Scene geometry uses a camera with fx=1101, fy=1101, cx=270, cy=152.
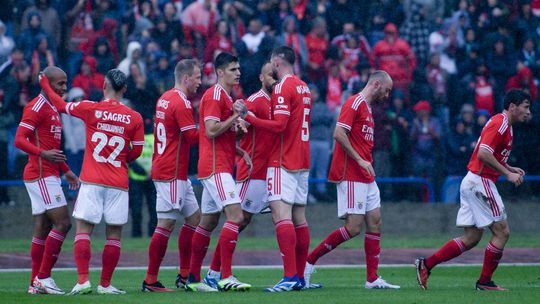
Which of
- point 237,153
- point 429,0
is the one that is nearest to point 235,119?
point 237,153

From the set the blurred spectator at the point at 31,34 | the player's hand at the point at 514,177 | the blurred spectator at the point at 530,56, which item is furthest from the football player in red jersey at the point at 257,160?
the blurred spectator at the point at 530,56

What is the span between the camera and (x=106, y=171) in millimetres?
12438

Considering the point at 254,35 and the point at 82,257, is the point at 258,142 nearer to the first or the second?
the point at 82,257

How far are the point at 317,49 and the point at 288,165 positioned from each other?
11.7 meters

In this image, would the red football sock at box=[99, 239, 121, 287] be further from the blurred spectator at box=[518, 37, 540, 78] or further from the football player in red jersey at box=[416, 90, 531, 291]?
the blurred spectator at box=[518, 37, 540, 78]

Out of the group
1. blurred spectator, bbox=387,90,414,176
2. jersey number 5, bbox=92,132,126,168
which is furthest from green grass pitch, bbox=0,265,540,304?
blurred spectator, bbox=387,90,414,176

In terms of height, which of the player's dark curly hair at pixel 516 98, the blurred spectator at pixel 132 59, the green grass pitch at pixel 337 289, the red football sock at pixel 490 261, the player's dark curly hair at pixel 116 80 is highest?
the blurred spectator at pixel 132 59

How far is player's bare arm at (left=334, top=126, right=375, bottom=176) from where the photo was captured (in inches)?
519

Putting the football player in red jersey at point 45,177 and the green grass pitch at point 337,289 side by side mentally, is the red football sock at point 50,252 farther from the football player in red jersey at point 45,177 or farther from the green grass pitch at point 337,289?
the green grass pitch at point 337,289

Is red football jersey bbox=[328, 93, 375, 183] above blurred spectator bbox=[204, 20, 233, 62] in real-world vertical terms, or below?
below

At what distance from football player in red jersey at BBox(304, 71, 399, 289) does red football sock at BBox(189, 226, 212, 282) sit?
1392 mm

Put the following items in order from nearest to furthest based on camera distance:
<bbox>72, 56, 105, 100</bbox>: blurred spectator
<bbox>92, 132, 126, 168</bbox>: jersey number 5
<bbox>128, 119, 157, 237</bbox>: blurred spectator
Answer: <bbox>92, 132, 126, 168</bbox>: jersey number 5, <bbox>128, 119, 157, 237</bbox>: blurred spectator, <bbox>72, 56, 105, 100</bbox>: blurred spectator

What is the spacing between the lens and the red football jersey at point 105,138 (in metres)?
12.4

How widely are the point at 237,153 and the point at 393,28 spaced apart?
1177 centimetres
